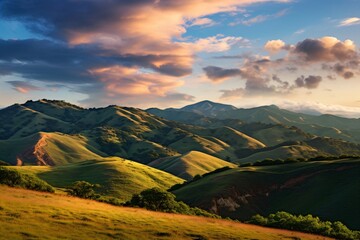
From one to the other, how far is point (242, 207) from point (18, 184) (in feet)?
259

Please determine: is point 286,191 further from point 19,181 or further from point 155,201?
point 19,181

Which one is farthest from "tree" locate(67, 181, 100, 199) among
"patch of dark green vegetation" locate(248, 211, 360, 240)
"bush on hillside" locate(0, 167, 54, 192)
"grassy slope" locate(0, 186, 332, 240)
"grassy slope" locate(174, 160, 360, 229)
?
"grassy slope" locate(174, 160, 360, 229)

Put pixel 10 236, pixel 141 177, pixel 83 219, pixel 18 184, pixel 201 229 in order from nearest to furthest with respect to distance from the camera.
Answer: pixel 10 236, pixel 83 219, pixel 201 229, pixel 18 184, pixel 141 177

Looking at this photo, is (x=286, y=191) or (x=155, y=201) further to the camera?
(x=286, y=191)

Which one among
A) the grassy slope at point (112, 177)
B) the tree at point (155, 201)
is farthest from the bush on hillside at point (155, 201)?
the grassy slope at point (112, 177)

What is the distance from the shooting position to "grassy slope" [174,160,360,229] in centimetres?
10444

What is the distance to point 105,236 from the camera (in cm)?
3591

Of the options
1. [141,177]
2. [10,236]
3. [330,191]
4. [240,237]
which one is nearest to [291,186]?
[330,191]

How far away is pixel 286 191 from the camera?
123375mm

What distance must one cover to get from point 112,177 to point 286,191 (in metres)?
77.2

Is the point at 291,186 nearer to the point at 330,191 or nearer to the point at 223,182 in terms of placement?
the point at 330,191

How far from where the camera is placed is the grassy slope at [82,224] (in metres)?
34.5

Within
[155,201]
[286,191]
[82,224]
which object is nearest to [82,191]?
[155,201]

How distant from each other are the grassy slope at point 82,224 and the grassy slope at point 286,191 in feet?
196
